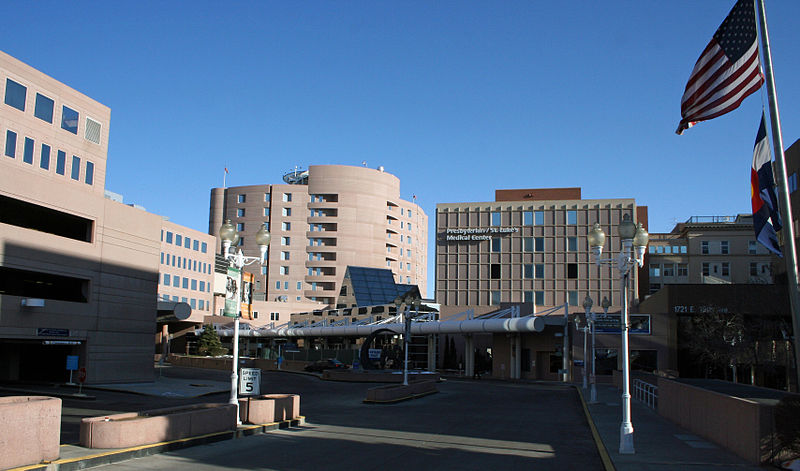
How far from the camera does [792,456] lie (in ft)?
43.9

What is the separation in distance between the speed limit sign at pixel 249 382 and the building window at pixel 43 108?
25.1 metres

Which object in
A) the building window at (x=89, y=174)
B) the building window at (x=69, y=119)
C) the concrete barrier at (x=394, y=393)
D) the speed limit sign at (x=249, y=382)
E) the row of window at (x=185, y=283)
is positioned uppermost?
the building window at (x=69, y=119)

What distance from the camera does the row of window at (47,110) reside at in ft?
117

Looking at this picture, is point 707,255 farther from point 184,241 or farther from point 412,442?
point 412,442

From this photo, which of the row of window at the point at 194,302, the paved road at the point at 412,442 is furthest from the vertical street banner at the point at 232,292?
the row of window at the point at 194,302

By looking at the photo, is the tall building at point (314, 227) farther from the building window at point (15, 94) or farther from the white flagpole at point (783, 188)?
the white flagpole at point (783, 188)

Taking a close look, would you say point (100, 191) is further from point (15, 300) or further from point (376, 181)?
point (376, 181)

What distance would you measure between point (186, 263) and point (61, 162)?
173 ft

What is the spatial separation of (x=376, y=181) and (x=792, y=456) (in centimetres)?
11296

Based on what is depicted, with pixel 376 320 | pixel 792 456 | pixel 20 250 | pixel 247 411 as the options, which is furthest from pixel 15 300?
pixel 376 320

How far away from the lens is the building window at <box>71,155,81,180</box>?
39500 millimetres

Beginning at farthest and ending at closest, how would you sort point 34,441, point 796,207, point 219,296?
1. point 219,296
2. point 796,207
3. point 34,441

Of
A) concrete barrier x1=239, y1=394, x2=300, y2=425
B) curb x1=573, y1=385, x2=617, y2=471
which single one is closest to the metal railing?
curb x1=573, y1=385, x2=617, y2=471

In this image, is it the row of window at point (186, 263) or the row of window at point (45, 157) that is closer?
the row of window at point (45, 157)
